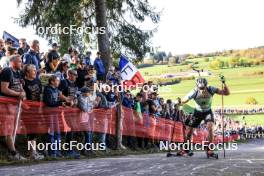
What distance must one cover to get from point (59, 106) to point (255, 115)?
9500 cm

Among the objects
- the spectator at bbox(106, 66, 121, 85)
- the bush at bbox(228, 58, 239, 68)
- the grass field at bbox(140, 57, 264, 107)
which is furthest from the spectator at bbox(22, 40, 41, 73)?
the bush at bbox(228, 58, 239, 68)

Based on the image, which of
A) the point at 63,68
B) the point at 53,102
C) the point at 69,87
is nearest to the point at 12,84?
the point at 53,102

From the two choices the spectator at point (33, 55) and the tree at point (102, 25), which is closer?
the spectator at point (33, 55)

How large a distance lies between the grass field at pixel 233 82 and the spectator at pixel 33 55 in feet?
297

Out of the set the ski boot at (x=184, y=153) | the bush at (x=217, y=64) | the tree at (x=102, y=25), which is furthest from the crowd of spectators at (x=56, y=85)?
the bush at (x=217, y=64)

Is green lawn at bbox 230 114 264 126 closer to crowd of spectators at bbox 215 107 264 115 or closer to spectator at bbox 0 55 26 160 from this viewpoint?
crowd of spectators at bbox 215 107 264 115

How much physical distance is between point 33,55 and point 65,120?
214 cm

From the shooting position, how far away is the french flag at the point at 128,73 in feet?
63.7

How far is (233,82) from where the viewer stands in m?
125

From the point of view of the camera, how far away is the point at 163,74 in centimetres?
11638

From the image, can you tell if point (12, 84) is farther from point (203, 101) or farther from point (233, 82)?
point (233, 82)

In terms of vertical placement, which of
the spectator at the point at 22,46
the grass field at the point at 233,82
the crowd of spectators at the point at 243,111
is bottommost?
the spectator at the point at 22,46

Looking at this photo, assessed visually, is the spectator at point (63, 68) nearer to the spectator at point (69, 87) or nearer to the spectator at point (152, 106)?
the spectator at point (69, 87)

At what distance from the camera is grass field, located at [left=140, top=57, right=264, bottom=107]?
11284cm
